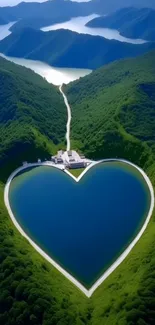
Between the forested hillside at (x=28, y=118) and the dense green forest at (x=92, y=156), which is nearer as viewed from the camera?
the dense green forest at (x=92, y=156)

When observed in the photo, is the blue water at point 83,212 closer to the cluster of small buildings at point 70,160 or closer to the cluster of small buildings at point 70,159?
the cluster of small buildings at point 70,160

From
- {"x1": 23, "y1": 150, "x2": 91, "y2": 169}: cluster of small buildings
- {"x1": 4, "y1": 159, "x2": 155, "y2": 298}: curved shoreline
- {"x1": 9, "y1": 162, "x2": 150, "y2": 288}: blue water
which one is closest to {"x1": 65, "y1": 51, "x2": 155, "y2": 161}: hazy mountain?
{"x1": 23, "y1": 150, "x2": 91, "y2": 169}: cluster of small buildings

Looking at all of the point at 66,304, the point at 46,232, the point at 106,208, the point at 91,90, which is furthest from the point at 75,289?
the point at 91,90

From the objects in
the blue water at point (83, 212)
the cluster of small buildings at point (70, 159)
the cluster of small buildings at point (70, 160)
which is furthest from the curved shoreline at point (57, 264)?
the cluster of small buildings at point (70, 159)

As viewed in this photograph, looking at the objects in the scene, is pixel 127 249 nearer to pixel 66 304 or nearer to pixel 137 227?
pixel 137 227

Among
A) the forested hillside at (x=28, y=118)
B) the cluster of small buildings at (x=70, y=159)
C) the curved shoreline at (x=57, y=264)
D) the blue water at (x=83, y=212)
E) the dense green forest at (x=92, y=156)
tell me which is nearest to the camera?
the dense green forest at (x=92, y=156)

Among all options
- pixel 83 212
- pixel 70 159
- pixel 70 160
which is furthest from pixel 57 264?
pixel 70 159
